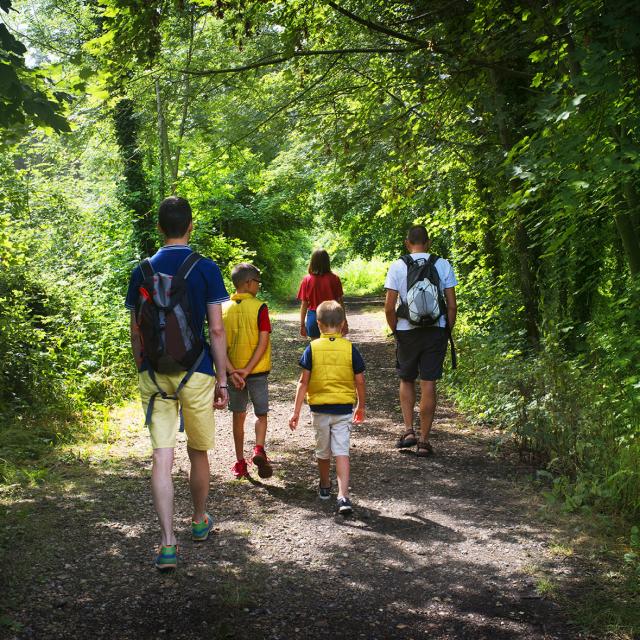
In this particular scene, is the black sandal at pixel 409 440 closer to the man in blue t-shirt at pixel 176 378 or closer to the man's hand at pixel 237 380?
the man's hand at pixel 237 380

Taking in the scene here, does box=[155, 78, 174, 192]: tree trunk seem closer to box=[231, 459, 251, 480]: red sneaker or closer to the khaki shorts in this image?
box=[231, 459, 251, 480]: red sneaker

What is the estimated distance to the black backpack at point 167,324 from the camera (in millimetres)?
4398

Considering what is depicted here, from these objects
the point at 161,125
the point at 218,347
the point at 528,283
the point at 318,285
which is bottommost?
the point at 218,347

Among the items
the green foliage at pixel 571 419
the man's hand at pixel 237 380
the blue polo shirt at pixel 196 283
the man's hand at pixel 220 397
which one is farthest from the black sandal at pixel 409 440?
the blue polo shirt at pixel 196 283

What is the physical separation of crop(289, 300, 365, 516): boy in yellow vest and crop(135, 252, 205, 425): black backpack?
1.42 meters

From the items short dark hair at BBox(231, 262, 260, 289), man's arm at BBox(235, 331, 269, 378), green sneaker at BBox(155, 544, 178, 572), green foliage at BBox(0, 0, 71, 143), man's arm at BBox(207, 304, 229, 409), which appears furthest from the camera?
short dark hair at BBox(231, 262, 260, 289)

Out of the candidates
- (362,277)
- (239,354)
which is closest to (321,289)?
(239,354)

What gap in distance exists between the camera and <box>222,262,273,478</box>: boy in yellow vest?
6168mm

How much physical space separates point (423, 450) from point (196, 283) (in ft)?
11.8

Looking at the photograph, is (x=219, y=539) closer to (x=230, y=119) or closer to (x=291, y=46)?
(x=291, y=46)

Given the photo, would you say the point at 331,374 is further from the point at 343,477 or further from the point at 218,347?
the point at 218,347

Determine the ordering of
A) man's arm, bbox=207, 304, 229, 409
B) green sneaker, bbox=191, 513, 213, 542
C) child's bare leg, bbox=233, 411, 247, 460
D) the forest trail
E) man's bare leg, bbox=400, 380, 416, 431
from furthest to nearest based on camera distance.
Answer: man's bare leg, bbox=400, 380, 416, 431 < child's bare leg, bbox=233, 411, 247, 460 < green sneaker, bbox=191, 513, 213, 542 < man's arm, bbox=207, 304, 229, 409 < the forest trail

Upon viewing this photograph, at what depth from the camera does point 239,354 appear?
6.22 meters

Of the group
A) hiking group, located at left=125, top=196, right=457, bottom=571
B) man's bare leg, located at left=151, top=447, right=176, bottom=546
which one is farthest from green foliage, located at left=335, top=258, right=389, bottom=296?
man's bare leg, located at left=151, top=447, right=176, bottom=546
